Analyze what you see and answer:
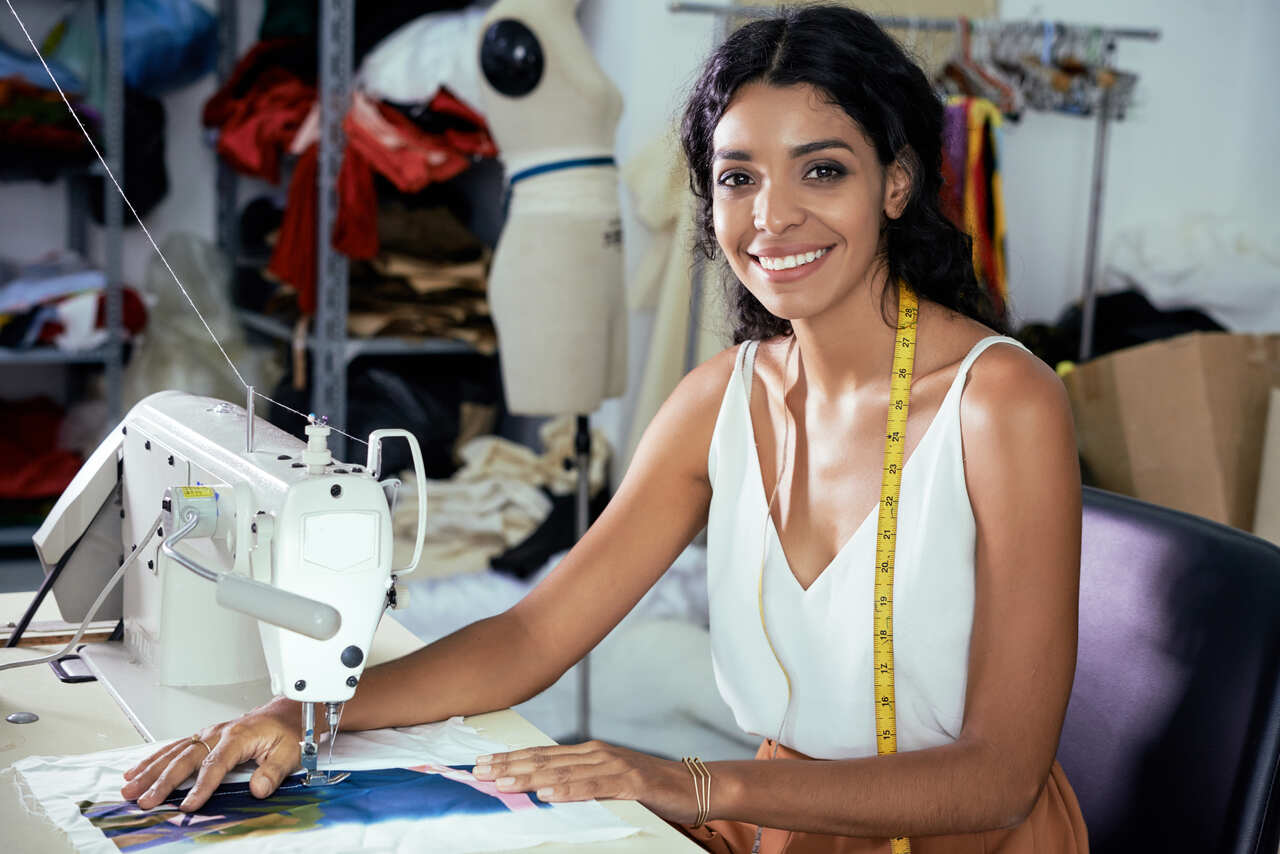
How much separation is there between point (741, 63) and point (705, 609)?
2511mm

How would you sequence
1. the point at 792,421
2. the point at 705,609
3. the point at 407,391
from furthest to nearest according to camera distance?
the point at 407,391 → the point at 705,609 → the point at 792,421

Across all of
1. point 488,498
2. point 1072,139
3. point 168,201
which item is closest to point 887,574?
point 488,498

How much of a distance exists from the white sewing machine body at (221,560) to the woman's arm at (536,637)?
7cm

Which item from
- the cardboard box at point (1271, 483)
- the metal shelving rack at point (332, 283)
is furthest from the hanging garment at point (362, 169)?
the cardboard box at point (1271, 483)

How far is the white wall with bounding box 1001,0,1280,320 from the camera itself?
4219 mm

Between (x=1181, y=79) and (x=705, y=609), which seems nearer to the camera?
(x=705, y=609)

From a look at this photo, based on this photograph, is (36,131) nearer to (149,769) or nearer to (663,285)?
(663,285)

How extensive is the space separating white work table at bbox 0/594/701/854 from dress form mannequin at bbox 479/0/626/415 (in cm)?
163

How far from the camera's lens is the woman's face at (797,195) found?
50.9 inches

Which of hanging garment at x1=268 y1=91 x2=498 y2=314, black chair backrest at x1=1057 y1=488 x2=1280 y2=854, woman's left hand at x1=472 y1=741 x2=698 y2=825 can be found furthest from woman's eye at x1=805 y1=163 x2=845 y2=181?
hanging garment at x1=268 y1=91 x2=498 y2=314

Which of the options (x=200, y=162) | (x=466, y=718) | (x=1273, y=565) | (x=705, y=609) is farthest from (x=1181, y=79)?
(x=466, y=718)

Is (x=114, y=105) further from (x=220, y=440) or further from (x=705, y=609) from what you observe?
(x=220, y=440)

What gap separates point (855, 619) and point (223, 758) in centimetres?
61

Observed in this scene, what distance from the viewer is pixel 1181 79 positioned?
4250 millimetres
